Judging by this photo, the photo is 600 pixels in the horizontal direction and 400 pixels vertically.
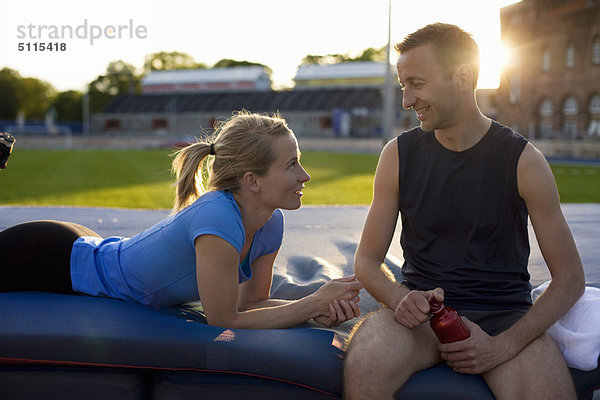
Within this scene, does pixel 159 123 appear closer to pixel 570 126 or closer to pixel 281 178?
pixel 570 126

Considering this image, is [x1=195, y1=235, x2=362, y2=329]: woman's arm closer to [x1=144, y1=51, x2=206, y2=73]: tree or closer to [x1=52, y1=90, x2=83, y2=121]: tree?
[x1=52, y1=90, x2=83, y2=121]: tree

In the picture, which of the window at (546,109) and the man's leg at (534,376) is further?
the window at (546,109)

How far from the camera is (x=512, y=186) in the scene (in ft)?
7.86

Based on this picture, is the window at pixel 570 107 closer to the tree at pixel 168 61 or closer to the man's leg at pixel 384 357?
the man's leg at pixel 384 357

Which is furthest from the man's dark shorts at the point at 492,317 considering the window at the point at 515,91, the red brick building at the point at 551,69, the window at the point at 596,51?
the window at the point at 515,91

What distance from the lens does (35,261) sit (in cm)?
269

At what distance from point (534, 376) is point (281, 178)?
1186 mm

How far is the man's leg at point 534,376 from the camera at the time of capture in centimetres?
210

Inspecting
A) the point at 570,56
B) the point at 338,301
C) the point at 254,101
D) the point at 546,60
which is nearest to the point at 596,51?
the point at 570,56

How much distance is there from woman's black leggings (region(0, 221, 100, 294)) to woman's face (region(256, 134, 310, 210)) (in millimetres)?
918

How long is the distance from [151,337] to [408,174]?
47.3 inches

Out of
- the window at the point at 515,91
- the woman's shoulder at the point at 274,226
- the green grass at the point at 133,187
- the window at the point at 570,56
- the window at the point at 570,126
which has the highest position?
the window at the point at 570,56

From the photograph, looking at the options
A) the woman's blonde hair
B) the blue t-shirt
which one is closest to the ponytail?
the woman's blonde hair

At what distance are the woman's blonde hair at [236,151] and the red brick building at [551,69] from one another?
32811 millimetres
